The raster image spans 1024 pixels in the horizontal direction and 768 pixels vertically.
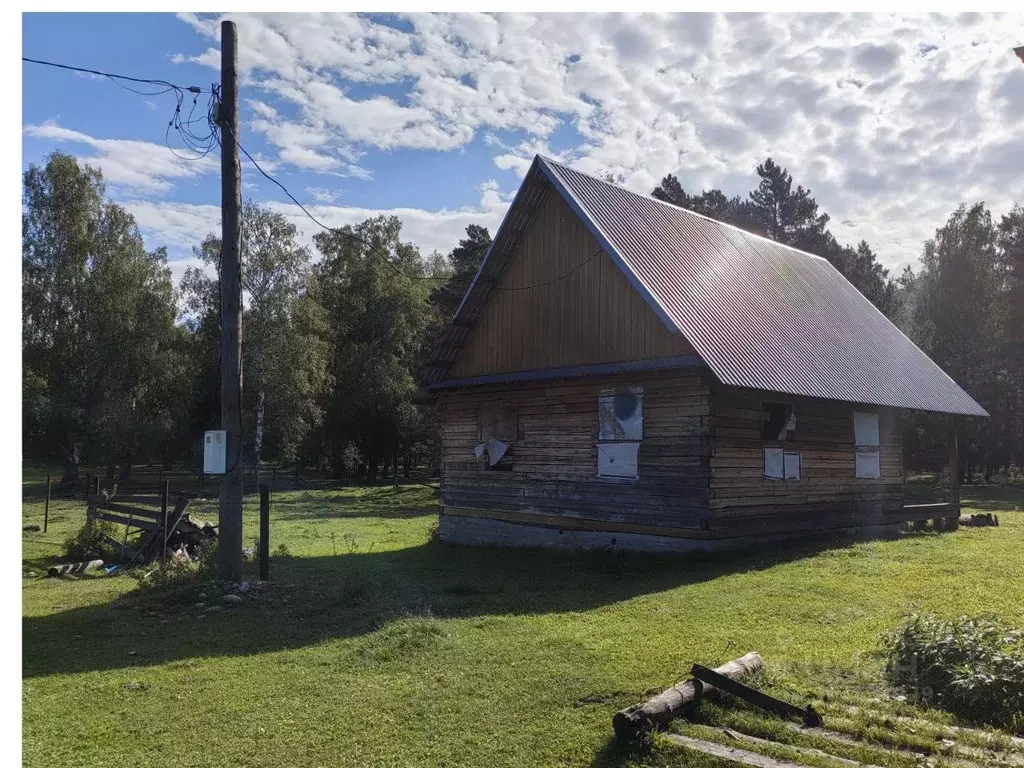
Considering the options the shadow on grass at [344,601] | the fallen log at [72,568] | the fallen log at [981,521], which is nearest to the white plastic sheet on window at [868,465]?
the fallen log at [981,521]

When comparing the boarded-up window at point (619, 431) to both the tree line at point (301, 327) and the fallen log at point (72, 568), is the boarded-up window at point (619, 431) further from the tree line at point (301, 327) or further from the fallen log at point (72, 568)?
the tree line at point (301, 327)

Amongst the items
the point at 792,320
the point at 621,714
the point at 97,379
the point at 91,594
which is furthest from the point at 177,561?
the point at 97,379

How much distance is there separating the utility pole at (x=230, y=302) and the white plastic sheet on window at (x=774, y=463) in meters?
11.5

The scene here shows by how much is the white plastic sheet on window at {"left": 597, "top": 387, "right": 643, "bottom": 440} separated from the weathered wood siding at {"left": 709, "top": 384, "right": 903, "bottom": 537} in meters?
1.77

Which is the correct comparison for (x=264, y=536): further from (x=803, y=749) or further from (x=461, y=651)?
(x=803, y=749)

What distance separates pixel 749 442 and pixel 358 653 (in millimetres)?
10938

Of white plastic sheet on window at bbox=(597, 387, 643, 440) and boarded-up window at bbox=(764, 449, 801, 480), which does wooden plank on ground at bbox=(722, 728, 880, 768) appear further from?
boarded-up window at bbox=(764, 449, 801, 480)

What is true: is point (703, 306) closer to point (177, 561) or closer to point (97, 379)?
point (177, 561)

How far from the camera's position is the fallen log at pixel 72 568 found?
54.3 feet

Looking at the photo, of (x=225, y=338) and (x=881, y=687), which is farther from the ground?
(x=225, y=338)

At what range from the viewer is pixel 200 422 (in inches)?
1934

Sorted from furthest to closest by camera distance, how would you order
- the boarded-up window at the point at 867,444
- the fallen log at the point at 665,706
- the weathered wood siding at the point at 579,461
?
the boarded-up window at the point at 867,444 < the weathered wood siding at the point at 579,461 < the fallen log at the point at 665,706

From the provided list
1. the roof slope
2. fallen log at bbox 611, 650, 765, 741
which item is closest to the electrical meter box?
fallen log at bbox 611, 650, 765, 741

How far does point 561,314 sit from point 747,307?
4.82 m
